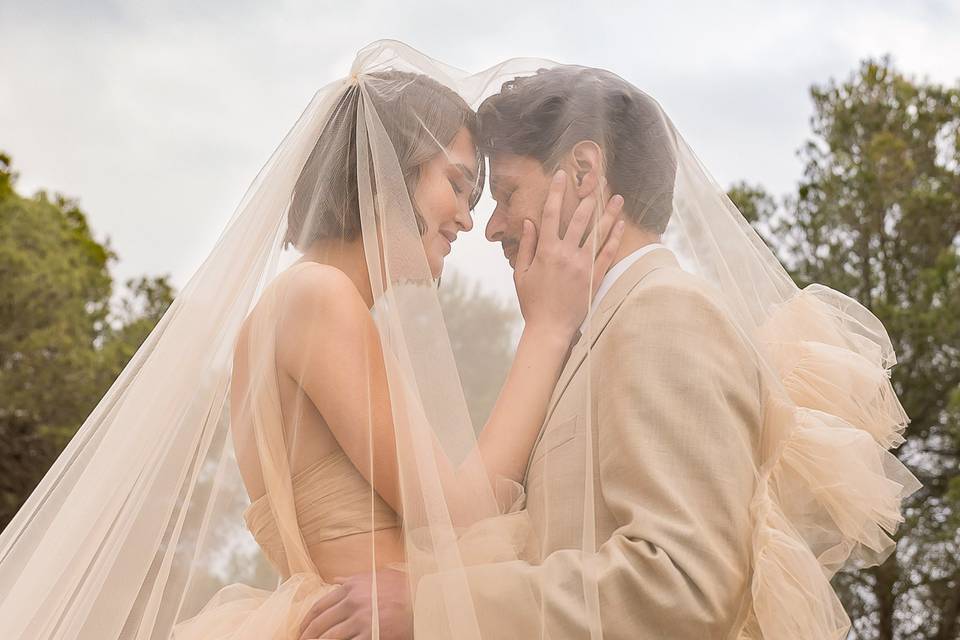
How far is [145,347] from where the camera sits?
8.95 ft

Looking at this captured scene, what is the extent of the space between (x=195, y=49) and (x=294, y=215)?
17719mm

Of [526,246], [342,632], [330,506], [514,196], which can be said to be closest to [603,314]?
[526,246]

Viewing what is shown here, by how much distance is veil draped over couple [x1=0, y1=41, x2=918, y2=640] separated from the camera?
2166 mm

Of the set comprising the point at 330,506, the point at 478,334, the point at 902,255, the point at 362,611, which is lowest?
the point at 362,611

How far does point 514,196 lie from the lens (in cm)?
253

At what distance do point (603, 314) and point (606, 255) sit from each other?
16 centimetres

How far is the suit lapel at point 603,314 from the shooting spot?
2350 millimetres

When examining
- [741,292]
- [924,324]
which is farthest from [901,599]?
[741,292]

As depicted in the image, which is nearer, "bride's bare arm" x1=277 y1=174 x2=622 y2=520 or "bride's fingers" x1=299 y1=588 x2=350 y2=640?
"bride's fingers" x1=299 y1=588 x2=350 y2=640

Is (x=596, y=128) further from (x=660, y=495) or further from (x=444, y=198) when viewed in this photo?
(x=660, y=495)

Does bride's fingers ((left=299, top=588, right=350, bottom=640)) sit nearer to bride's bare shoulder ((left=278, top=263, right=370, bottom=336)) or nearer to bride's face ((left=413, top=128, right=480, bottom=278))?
bride's bare shoulder ((left=278, top=263, right=370, bottom=336))

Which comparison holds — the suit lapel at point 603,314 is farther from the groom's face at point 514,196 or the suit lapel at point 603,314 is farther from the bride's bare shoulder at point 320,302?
the bride's bare shoulder at point 320,302

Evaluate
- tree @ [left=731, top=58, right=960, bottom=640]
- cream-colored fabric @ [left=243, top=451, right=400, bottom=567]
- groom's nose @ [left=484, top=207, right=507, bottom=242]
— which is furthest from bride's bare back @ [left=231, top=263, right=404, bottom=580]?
tree @ [left=731, top=58, right=960, bottom=640]

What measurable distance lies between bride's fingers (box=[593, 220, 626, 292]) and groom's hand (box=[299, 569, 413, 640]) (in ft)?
2.44
